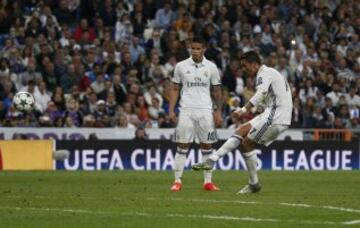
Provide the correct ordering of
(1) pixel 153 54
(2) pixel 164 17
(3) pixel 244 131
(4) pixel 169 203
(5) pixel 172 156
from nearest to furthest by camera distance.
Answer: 1. (4) pixel 169 203
2. (3) pixel 244 131
3. (5) pixel 172 156
4. (1) pixel 153 54
5. (2) pixel 164 17

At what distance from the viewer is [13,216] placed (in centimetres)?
1219

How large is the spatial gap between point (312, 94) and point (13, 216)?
1921 centimetres

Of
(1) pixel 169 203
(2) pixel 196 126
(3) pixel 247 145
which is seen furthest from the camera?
(2) pixel 196 126

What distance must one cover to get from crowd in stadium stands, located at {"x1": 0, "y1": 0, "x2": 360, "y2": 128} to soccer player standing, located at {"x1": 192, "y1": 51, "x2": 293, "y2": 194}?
37.4 feet

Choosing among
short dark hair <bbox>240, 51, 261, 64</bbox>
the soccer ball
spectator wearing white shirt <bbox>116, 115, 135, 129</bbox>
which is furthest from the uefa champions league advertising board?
short dark hair <bbox>240, 51, 261, 64</bbox>

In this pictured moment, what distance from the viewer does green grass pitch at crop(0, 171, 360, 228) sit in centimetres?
1169

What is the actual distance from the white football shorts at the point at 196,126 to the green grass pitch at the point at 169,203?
0.84 m

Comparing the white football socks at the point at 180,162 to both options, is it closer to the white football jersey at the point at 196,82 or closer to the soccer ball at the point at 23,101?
the white football jersey at the point at 196,82

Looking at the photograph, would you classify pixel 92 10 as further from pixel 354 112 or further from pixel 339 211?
pixel 339 211

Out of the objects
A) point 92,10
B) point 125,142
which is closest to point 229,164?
point 125,142

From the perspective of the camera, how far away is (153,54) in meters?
29.6

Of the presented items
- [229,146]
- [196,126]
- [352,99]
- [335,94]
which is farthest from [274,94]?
[335,94]

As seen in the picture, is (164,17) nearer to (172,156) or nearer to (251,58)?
(172,156)

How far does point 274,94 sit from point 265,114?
36 cm
